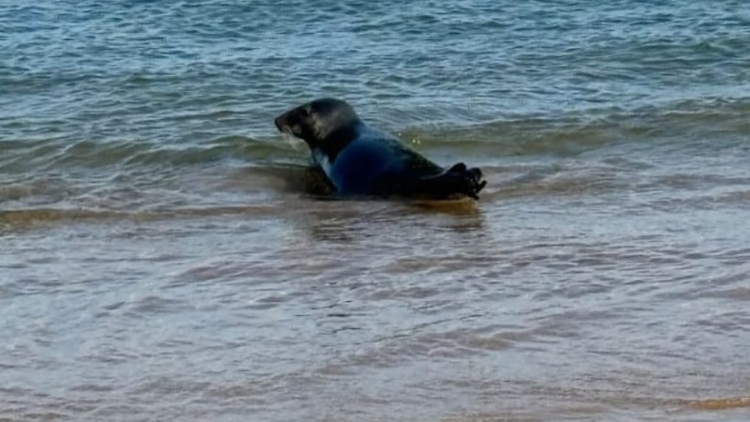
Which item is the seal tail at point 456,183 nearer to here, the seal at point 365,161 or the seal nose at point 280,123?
the seal at point 365,161

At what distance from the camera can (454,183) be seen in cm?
779

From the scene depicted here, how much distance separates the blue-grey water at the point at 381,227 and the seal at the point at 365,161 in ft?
0.44

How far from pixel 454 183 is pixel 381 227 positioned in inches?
21.3

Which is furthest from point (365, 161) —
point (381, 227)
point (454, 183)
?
point (381, 227)

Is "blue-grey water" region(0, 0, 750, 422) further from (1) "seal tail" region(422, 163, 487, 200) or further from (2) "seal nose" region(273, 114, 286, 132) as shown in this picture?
(2) "seal nose" region(273, 114, 286, 132)

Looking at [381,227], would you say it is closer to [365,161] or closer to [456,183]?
[456,183]

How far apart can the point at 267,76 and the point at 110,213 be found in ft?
14.1

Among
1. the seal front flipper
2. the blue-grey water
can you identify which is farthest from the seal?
the blue-grey water

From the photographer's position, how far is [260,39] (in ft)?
45.4

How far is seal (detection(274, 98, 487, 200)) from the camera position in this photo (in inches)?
311

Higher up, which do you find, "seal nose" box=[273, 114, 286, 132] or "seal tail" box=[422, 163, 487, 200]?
"seal tail" box=[422, 163, 487, 200]

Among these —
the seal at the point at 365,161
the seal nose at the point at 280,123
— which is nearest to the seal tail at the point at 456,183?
the seal at the point at 365,161

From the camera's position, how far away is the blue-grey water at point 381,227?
193 inches

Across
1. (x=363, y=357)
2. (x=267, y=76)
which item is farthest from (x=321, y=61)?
(x=363, y=357)
